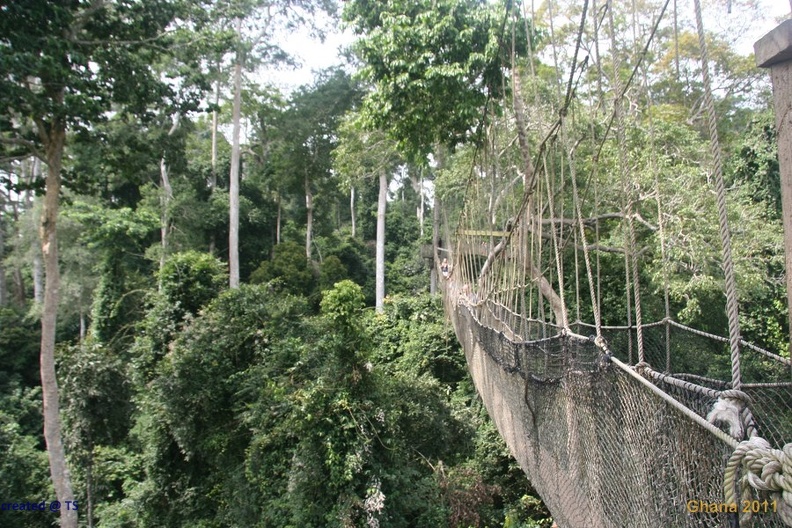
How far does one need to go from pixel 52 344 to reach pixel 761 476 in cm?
621

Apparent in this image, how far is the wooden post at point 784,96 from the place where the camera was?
2.62 ft

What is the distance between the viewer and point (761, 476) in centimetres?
77

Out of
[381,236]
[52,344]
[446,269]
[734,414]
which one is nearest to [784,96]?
[734,414]

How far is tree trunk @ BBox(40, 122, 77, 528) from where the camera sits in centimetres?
550

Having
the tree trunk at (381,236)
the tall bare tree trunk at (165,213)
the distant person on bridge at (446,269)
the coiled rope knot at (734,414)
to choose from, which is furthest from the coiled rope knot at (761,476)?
the tall bare tree trunk at (165,213)

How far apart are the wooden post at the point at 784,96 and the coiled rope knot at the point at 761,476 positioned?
0.17 metres

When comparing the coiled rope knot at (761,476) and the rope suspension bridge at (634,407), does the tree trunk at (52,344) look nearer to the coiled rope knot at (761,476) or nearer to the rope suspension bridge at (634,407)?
the rope suspension bridge at (634,407)

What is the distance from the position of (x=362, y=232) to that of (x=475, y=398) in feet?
34.0

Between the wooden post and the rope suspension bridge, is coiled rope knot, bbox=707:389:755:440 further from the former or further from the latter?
the wooden post

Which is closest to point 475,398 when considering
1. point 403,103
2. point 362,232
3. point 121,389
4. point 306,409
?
point 306,409

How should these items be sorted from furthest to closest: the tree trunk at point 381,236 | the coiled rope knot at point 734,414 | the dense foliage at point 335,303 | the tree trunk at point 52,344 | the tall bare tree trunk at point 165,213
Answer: the tall bare tree trunk at point 165,213
the tree trunk at point 381,236
the tree trunk at point 52,344
the dense foliage at point 335,303
the coiled rope knot at point 734,414

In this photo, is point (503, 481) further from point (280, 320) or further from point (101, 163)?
point (101, 163)

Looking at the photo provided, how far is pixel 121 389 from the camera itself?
727cm

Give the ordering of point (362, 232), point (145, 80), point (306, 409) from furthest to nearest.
A: point (362, 232) < point (145, 80) < point (306, 409)
